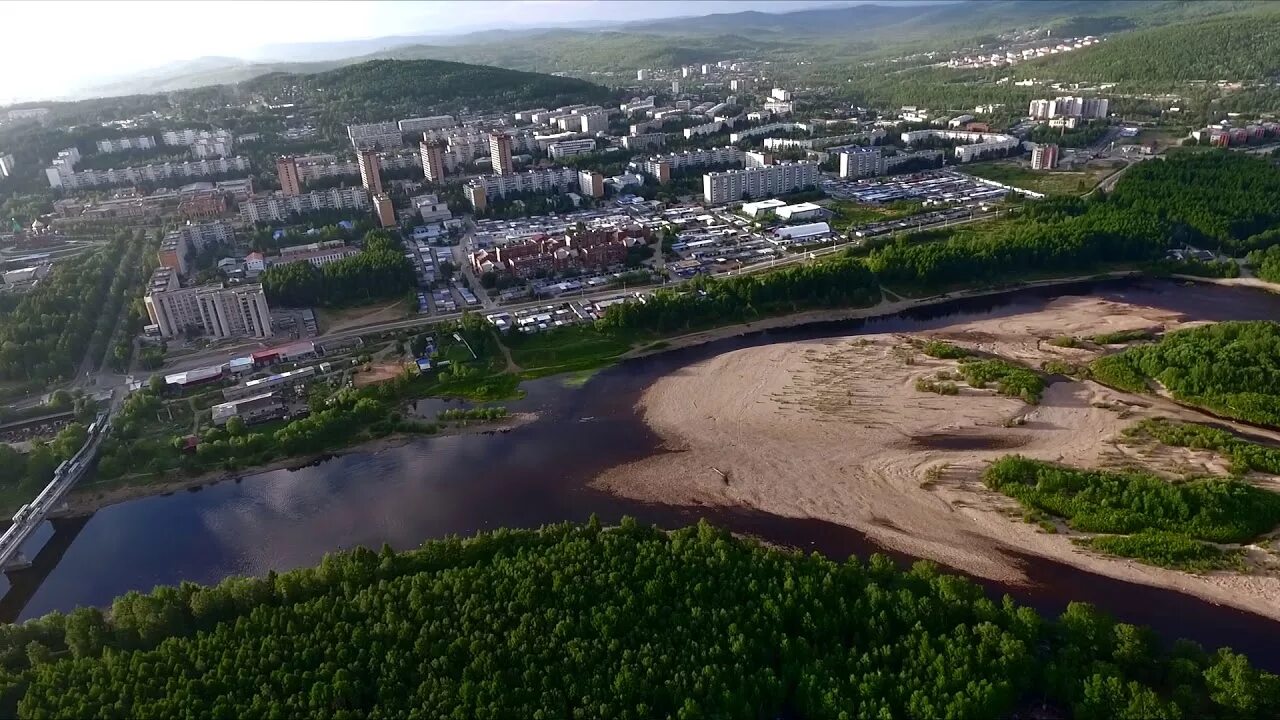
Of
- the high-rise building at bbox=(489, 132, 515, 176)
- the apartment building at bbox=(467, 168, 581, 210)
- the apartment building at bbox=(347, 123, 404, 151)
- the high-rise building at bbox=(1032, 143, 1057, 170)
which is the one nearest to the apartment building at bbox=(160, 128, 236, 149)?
the apartment building at bbox=(347, 123, 404, 151)

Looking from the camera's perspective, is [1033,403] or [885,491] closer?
[885,491]

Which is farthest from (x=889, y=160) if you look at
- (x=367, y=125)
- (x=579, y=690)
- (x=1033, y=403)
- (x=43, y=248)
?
(x=43, y=248)

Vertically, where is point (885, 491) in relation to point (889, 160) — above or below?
below

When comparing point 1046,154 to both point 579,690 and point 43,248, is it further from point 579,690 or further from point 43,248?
point 43,248

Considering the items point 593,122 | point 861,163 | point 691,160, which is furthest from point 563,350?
point 593,122

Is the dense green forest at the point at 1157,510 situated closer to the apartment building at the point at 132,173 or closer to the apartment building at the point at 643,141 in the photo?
the apartment building at the point at 643,141

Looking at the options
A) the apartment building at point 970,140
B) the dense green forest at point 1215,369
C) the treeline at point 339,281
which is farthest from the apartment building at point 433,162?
the dense green forest at point 1215,369

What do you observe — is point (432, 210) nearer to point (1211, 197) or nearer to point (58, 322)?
point (58, 322)
